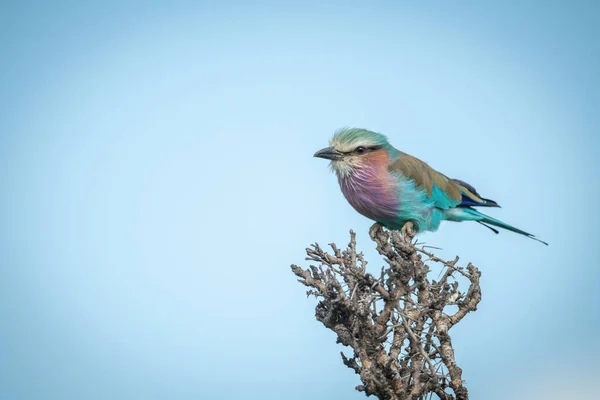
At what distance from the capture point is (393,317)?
3.67 metres

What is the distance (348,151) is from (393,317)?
1.55 m

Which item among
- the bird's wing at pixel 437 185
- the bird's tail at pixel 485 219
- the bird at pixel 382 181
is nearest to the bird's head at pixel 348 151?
the bird at pixel 382 181

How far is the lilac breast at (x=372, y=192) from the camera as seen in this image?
4879mm

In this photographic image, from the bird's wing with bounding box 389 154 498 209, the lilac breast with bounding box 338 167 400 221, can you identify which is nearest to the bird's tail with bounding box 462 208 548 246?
the bird's wing with bounding box 389 154 498 209

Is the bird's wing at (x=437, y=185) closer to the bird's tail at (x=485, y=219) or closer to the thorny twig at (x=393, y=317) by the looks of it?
the bird's tail at (x=485, y=219)

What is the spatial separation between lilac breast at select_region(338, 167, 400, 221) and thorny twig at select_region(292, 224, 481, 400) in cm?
108

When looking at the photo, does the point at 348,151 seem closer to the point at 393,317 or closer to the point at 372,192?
the point at 372,192

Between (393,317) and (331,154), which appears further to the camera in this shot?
(331,154)

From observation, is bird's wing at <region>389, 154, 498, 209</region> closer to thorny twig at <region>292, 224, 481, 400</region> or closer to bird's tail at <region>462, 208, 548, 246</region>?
bird's tail at <region>462, 208, 548, 246</region>

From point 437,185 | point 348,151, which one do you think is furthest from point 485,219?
point 348,151

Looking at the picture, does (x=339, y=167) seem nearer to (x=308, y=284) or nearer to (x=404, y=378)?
(x=308, y=284)

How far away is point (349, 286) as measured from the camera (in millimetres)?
3621

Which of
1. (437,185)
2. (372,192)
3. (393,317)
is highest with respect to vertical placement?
(437,185)

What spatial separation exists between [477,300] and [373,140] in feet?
5.22
